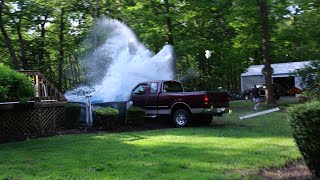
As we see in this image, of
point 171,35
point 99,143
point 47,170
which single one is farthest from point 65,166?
point 171,35

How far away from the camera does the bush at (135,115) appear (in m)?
15.2

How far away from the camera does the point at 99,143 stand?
10.9 metres

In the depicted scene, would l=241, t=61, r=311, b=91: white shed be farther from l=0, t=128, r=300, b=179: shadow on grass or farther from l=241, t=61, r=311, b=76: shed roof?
l=0, t=128, r=300, b=179: shadow on grass

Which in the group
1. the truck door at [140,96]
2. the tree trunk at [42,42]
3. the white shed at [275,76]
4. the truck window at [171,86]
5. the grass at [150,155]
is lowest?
the grass at [150,155]

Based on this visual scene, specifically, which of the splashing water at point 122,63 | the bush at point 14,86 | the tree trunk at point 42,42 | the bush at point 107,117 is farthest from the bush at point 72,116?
the tree trunk at point 42,42

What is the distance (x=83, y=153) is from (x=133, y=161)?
1.71 m

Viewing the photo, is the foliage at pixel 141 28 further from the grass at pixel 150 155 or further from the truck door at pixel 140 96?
the grass at pixel 150 155

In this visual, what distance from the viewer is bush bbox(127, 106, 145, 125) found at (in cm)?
1518

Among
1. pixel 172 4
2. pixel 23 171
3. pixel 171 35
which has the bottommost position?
pixel 23 171

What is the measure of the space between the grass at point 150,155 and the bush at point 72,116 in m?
2.02

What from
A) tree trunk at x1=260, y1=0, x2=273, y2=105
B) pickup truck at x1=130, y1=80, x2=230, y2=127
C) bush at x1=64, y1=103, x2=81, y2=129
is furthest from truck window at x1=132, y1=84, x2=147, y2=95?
tree trunk at x1=260, y1=0, x2=273, y2=105

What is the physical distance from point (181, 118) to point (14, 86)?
7.04 m

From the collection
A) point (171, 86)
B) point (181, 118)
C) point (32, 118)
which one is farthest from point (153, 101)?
point (32, 118)

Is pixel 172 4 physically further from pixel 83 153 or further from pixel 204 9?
pixel 83 153
